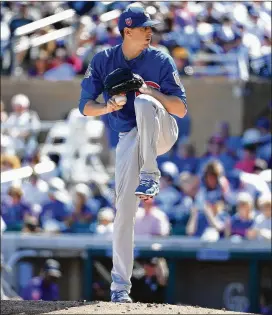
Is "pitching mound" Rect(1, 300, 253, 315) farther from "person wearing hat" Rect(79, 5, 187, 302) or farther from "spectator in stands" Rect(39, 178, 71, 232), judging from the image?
"spectator in stands" Rect(39, 178, 71, 232)

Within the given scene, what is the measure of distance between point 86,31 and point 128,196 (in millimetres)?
8711

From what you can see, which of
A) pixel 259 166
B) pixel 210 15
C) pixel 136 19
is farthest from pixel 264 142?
pixel 136 19

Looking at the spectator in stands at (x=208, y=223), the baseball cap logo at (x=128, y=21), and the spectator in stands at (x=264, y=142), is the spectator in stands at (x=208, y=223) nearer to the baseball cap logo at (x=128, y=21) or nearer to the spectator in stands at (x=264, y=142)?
the spectator in stands at (x=264, y=142)

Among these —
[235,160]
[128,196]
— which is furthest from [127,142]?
[235,160]

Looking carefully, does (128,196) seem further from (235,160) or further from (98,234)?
(235,160)

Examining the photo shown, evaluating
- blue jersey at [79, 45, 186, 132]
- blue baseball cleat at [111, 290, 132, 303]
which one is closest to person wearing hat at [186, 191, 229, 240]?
blue baseball cleat at [111, 290, 132, 303]

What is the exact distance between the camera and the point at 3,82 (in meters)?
15.8

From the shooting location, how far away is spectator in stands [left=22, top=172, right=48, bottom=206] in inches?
501

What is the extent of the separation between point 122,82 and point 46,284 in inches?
199

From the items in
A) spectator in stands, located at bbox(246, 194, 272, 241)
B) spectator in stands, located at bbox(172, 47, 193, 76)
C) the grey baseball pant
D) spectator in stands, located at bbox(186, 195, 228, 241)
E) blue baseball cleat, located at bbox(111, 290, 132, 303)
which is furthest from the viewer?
spectator in stands, located at bbox(172, 47, 193, 76)

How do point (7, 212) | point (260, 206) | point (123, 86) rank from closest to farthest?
point (123, 86)
point (260, 206)
point (7, 212)

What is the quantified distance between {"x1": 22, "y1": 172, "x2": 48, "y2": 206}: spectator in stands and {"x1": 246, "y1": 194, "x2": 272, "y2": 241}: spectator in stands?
2.67m

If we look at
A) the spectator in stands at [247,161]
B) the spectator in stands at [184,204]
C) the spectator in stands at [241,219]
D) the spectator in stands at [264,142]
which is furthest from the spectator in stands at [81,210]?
the spectator in stands at [264,142]

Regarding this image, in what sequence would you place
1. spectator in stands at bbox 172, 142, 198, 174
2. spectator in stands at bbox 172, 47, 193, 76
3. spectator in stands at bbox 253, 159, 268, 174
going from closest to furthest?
spectator in stands at bbox 253, 159, 268, 174
spectator in stands at bbox 172, 142, 198, 174
spectator in stands at bbox 172, 47, 193, 76
